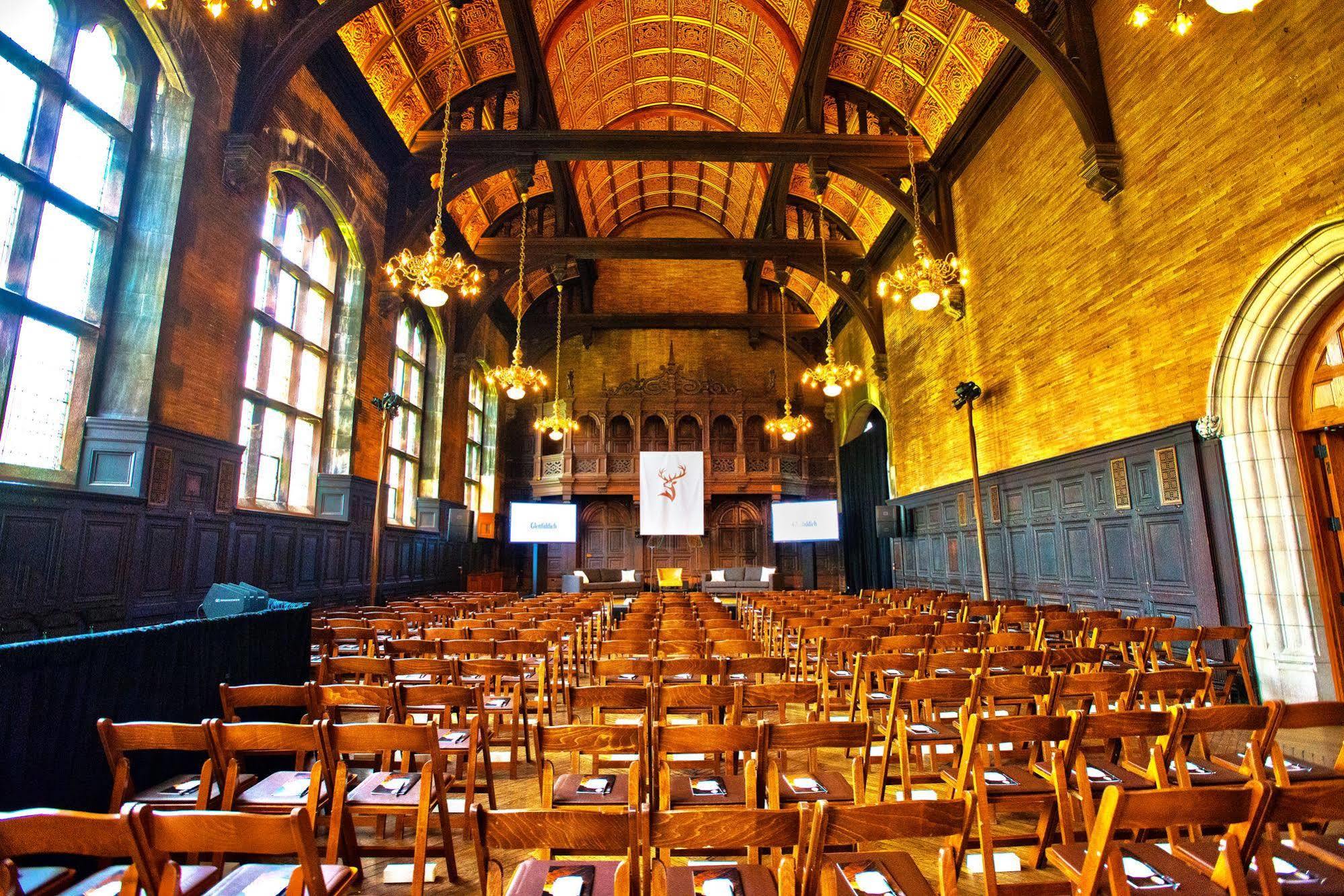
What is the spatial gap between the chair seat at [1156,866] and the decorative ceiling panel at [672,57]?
12.4 metres

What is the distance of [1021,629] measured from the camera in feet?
24.5

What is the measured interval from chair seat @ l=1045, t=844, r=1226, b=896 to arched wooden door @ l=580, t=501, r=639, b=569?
17829mm

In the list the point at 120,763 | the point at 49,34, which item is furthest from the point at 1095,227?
the point at 49,34

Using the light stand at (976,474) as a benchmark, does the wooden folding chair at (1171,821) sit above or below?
below

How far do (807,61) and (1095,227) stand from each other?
5.50 metres

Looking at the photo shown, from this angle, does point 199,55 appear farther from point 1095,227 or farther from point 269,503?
point 1095,227

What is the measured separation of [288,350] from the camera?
977 centimetres

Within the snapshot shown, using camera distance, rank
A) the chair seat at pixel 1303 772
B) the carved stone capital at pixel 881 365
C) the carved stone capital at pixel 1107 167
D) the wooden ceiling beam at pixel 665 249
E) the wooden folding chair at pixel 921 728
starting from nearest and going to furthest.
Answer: the chair seat at pixel 1303 772, the wooden folding chair at pixel 921 728, the carved stone capital at pixel 1107 167, the wooden ceiling beam at pixel 665 249, the carved stone capital at pixel 881 365

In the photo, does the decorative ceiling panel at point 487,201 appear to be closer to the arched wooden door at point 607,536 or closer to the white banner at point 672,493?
the white banner at point 672,493

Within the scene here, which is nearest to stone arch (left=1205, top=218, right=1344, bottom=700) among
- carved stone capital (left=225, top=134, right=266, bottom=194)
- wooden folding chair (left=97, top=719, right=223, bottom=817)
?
wooden folding chair (left=97, top=719, right=223, bottom=817)

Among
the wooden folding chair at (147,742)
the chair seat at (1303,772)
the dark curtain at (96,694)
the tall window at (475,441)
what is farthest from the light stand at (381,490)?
the chair seat at (1303,772)

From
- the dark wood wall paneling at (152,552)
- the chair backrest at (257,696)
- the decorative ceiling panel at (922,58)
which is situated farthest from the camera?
the decorative ceiling panel at (922,58)

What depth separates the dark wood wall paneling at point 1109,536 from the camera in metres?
6.68

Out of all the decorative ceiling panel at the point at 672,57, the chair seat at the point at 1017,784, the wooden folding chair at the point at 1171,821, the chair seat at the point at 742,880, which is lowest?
the chair seat at the point at 1017,784
